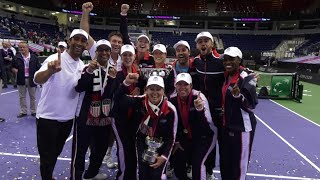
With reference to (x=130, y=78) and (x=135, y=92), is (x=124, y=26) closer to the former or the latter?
(x=135, y=92)

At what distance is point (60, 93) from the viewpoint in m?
3.38

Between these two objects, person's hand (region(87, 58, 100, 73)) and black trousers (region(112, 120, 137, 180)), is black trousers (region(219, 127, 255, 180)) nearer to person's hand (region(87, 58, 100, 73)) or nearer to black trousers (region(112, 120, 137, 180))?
black trousers (region(112, 120, 137, 180))

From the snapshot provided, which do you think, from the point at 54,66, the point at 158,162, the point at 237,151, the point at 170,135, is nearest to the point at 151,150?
the point at 158,162

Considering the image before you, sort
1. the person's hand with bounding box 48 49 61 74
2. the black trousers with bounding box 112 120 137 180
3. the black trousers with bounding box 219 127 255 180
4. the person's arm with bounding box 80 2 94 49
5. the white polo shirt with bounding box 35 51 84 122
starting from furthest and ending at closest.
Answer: the person's arm with bounding box 80 2 94 49 → the black trousers with bounding box 112 120 137 180 → the black trousers with bounding box 219 127 255 180 → the white polo shirt with bounding box 35 51 84 122 → the person's hand with bounding box 48 49 61 74

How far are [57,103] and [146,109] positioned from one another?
104cm

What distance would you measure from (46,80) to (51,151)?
839 mm

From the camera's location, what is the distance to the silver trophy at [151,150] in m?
3.67

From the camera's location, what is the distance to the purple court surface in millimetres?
4801

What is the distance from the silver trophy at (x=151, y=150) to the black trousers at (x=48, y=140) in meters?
1.00

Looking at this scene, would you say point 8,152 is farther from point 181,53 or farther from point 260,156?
point 260,156

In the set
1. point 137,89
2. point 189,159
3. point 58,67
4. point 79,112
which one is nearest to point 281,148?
point 189,159

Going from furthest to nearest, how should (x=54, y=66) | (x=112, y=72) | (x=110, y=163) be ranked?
(x=110, y=163) → (x=112, y=72) → (x=54, y=66)

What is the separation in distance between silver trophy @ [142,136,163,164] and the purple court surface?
1180 mm

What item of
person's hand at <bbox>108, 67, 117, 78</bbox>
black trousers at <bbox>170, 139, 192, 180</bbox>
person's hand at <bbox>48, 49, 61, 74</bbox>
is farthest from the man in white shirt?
black trousers at <bbox>170, 139, 192, 180</bbox>
